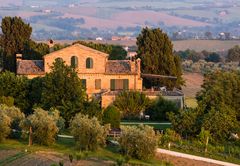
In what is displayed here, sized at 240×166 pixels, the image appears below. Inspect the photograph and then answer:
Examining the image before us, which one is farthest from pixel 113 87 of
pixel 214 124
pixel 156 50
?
pixel 214 124

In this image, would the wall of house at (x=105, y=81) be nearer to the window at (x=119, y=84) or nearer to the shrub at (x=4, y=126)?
the window at (x=119, y=84)

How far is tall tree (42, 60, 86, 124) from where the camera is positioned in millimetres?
40131

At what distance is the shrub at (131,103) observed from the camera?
46375 mm

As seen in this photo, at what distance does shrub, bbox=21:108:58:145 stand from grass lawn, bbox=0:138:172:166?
38 cm

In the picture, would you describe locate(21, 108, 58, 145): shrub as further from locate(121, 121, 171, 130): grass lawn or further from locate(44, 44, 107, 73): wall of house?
locate(44, 44, 107, 73): wall of house

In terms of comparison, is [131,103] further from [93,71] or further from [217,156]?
[217,156]

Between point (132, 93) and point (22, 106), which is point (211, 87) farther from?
point (22, 106)

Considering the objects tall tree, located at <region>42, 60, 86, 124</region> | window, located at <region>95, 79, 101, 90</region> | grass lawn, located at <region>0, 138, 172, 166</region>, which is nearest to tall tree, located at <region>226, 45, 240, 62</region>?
window, located at <region>95, 79, 101, 90</region>

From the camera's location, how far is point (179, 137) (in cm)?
3719

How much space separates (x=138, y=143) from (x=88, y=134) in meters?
2.41

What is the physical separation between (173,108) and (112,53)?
1705 cm

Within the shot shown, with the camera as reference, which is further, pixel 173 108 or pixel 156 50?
pixel 156 50

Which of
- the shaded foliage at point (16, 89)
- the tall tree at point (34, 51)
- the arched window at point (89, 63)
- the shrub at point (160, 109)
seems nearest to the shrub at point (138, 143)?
the shrub at point (160, 109)

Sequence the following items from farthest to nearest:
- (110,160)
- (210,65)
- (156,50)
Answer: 1. (210,65)
2. (156,50)
3. (110,160)
